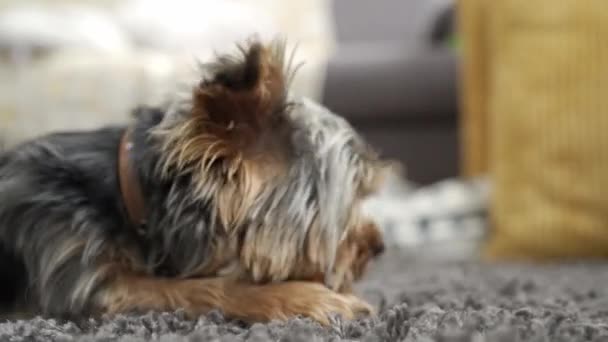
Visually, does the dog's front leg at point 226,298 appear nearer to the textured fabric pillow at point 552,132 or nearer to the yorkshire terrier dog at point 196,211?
the yorkshire terrier dog at point 196,211

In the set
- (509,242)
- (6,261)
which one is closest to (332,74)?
(509,242)

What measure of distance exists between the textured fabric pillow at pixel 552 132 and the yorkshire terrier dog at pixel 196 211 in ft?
3.55

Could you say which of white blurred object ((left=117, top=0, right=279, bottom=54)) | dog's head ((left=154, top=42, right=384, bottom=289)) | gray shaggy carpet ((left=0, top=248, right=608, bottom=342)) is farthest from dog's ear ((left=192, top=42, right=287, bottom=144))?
white blurred object ((left=117, top=0, right=279, bottom=54))

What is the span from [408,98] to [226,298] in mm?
2181

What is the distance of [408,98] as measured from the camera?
3.39m

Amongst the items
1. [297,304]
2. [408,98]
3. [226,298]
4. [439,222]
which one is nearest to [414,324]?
[297,304]

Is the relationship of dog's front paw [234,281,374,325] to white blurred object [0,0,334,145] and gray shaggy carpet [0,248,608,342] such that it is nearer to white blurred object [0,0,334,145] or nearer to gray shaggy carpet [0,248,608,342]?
gray shaggy carpet [0,248,608,342]

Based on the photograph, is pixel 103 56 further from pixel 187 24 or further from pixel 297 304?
pixel 297 304

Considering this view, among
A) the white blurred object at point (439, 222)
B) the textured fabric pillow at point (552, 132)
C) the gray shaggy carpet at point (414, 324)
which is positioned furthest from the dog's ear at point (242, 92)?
the white blurred object at point (439, 222)

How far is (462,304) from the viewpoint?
1495mm

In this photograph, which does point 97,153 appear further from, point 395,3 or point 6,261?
point 395,3

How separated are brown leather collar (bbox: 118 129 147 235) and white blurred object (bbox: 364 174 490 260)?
1337mm

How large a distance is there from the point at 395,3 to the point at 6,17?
2.31 m

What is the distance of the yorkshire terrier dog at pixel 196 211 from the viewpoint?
1326 mm
